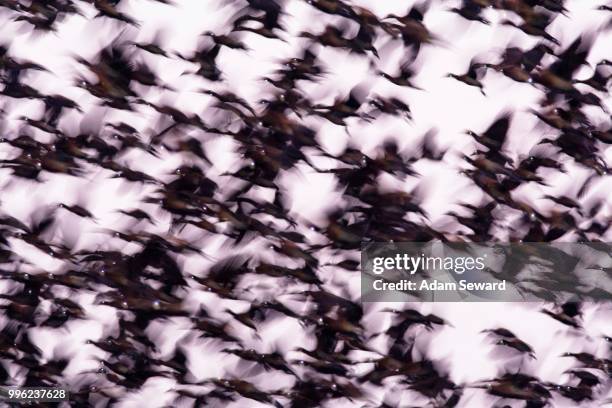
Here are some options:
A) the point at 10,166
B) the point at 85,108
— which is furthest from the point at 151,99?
the point at 10,166

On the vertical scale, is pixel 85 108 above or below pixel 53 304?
above

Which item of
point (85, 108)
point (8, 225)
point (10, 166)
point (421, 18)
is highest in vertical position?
point (421, 18)

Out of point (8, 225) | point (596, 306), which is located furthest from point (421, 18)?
point (8, 225)

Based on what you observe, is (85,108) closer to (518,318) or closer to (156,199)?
(156,199)

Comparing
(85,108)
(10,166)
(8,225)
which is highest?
(85,108)

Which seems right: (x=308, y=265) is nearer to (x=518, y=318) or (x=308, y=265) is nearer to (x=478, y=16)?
(x=518, y=318)

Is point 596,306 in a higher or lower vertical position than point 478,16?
lower
